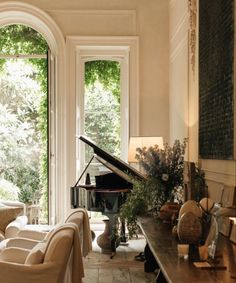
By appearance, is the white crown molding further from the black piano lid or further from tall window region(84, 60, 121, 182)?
the black piano lid

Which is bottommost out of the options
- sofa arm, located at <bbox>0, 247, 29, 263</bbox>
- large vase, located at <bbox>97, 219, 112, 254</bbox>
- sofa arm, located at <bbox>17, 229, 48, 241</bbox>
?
large vase, located at <bbox>97, 219, 112, 254</bbox>

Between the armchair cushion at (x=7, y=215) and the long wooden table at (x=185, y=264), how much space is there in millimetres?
2661

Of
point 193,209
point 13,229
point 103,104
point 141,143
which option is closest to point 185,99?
point 141,143

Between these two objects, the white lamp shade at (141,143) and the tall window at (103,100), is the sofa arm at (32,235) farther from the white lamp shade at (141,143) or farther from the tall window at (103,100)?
the tall window at (103,100)

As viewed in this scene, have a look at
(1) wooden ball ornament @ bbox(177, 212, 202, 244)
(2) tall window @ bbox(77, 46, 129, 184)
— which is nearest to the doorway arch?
(2) tall window @ bbox(77, 46, 129, 184)

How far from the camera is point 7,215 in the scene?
235 inches

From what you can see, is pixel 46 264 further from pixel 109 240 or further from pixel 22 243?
pixel 109 240

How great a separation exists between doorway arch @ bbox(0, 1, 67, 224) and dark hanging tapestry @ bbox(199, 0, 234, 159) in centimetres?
338

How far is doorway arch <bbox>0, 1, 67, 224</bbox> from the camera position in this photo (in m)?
8.23

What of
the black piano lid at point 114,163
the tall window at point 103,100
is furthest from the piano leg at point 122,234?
the tall window at point 103,100

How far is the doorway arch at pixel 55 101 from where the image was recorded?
8234 millimetres

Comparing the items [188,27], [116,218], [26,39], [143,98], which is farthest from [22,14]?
[116,218]

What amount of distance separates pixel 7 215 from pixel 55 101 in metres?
2.85

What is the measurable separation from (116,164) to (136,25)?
2.78m
